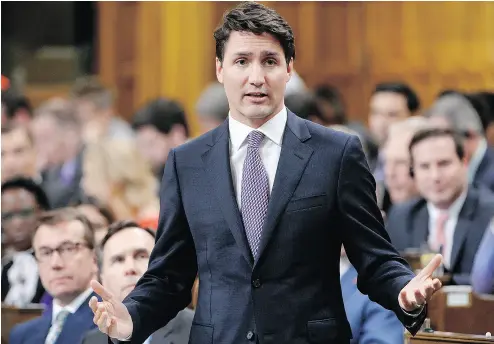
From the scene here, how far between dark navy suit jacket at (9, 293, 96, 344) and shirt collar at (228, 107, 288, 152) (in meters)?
1.82

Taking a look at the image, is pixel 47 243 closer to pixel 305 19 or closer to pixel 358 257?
pixel 358 257

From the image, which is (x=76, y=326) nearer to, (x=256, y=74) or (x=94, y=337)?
(x=94, y=337)

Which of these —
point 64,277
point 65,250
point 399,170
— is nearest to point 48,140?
point 399,170

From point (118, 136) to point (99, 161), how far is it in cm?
188

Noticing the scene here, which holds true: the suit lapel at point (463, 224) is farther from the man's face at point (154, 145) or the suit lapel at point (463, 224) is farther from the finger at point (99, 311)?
the man's face at point (154, 145)

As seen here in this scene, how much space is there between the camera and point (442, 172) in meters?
5.68

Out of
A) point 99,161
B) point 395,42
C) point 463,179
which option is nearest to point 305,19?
point 395,42

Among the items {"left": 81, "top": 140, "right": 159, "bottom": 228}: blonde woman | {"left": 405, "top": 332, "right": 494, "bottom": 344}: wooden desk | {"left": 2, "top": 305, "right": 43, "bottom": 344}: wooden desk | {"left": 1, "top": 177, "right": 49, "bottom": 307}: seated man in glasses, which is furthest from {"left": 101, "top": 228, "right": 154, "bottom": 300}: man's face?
{"left": 81, "top": 140, "right": 159, "bottom": 228}: blonde woman

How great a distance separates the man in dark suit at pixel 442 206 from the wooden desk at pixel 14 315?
1.94 m

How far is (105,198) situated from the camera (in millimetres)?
7426

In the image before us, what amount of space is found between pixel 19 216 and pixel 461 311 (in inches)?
110

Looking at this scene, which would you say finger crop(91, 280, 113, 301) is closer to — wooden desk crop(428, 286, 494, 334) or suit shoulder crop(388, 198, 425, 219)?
wooden desk crop(428, 286, 494, 334)

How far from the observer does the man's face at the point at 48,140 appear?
30.3 feet

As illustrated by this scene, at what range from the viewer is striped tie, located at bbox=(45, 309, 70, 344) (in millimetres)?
4605
